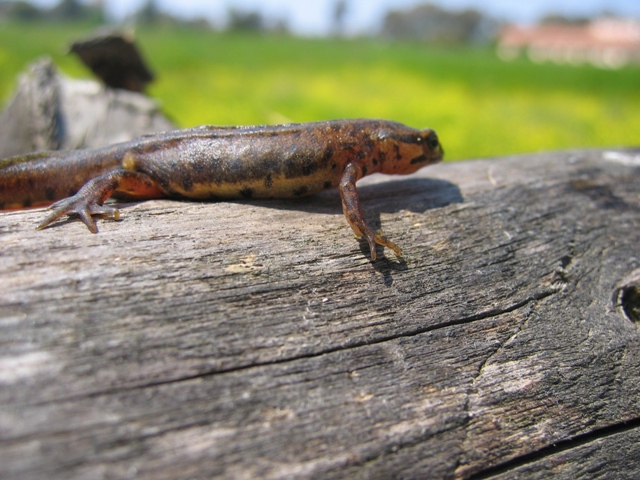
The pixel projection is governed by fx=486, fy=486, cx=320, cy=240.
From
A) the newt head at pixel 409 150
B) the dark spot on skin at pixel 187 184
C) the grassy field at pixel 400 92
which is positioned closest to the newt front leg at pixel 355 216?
the newt head at pixel 409 150

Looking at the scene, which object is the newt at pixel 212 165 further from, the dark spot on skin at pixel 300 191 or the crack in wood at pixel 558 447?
the crack in wood at pixel 558 447

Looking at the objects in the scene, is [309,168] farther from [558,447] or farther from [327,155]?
[558,447]

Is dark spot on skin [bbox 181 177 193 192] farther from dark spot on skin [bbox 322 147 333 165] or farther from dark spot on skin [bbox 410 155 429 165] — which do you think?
dark spot on skin [bbox 410 155 429 165]

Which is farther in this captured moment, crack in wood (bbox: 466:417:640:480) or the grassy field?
the grassy field

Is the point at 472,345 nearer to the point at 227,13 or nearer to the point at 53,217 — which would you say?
the point at 53,217

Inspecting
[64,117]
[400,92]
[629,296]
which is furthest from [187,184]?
[400,92]

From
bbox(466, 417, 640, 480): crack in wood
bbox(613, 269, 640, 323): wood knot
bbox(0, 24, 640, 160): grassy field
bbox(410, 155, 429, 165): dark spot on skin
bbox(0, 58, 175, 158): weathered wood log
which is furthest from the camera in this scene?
bbox(0, 24, 640, 160): grassy field

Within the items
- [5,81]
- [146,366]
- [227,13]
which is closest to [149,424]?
[146,366]

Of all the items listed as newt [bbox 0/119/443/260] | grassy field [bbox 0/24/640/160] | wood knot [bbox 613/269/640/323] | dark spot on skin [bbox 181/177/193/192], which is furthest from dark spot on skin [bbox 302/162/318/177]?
grassy field [bbox 0/24/640/160]
